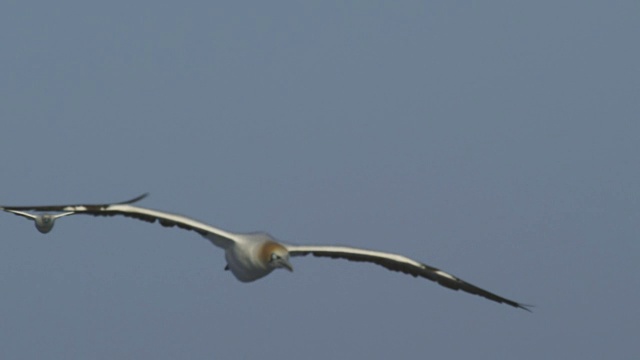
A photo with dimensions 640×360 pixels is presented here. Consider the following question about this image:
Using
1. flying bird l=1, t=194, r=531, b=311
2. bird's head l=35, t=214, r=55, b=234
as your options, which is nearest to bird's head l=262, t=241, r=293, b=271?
flying bird l=1, t=194, r=531, b=311

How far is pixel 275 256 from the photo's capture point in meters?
41.7

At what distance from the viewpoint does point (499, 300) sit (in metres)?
46.1

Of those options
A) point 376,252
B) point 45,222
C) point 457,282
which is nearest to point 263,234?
point 376,252

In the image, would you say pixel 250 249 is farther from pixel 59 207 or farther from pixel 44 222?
pixel 44 222

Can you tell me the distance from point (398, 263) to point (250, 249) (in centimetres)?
545

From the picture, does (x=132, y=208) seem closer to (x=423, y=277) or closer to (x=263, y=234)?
(x=263, y=234)

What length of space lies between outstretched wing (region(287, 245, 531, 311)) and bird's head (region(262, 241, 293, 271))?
3.69ft

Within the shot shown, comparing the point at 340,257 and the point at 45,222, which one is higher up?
the point at 45,222

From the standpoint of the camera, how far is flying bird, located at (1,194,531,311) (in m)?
40.1

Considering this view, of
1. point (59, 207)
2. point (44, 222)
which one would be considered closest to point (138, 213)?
point (59, 207)

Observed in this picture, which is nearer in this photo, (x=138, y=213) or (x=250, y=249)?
(x=138, y=213)

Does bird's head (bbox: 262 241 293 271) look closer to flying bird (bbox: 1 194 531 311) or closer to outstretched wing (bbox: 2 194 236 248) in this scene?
flying bird (bbox: 1 194 531 311)

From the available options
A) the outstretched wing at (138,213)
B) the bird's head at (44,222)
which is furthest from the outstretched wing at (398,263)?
the bird's head at (44,222)

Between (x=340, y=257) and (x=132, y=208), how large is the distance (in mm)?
6941
